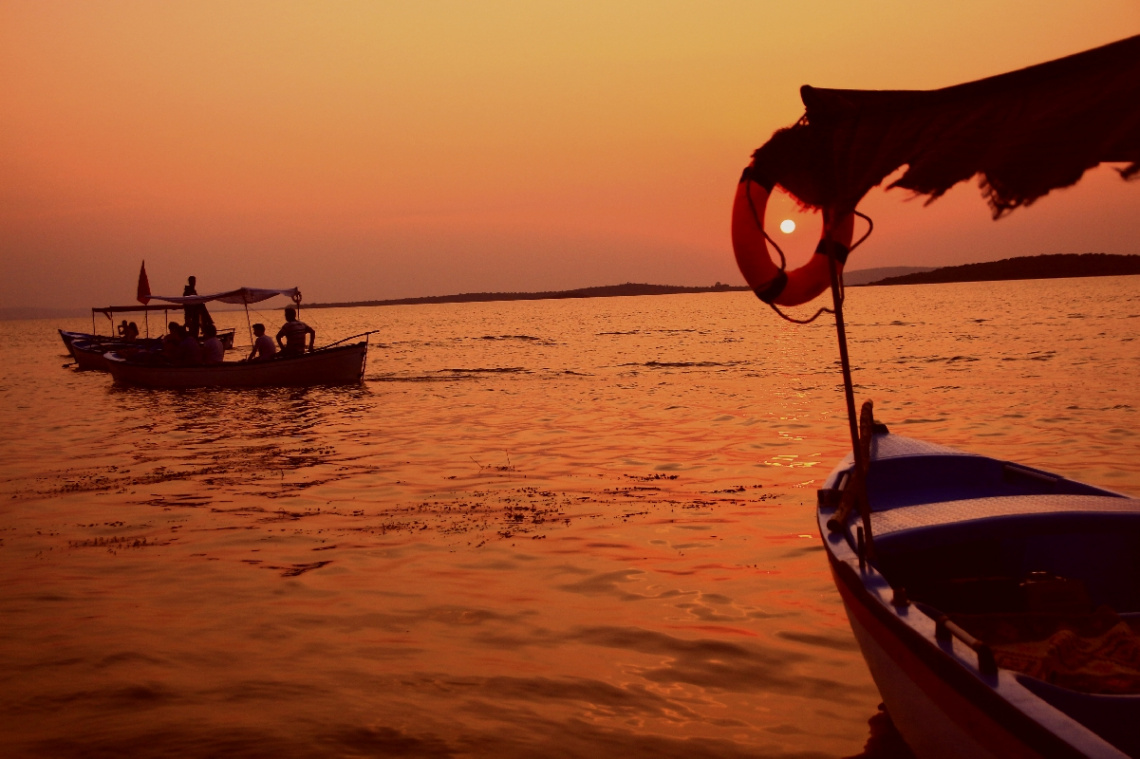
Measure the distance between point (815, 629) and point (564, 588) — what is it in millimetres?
2267

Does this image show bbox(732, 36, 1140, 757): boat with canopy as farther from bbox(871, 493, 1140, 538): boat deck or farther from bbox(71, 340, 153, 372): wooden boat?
bbox(71, 340, 153, 372): wooden boat

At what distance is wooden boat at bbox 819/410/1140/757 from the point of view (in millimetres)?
3520

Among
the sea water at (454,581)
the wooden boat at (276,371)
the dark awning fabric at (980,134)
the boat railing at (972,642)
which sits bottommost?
the sea water at (454,581)

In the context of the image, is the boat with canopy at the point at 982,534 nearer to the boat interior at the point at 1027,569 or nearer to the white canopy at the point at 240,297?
the boat interior at the point at 1027,569

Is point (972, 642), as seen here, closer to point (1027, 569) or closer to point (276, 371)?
point (1027, 569)

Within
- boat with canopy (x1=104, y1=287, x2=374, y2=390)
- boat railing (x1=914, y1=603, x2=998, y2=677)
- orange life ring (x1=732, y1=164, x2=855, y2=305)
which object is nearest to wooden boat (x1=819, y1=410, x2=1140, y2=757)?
boat railing (x1=914, y1=603, x2=998, y2=677)

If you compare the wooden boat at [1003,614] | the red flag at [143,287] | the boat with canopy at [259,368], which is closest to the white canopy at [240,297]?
the boat with canopy at [259,368]

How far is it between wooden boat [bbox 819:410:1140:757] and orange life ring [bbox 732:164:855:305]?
4.10 feet

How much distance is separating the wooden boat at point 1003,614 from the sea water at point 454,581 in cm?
97

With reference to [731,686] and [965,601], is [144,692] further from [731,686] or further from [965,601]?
[965,601]

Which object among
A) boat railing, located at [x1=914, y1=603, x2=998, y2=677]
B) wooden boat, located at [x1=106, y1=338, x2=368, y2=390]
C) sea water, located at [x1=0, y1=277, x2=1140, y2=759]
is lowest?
sea water, located at [x1=0, y1=277, x2=1140, y2=759]

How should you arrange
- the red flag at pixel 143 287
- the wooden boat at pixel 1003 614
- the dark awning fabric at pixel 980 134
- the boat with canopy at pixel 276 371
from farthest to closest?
the red flag at pixel 143 287 < the boat with canopy at pixel 276 371 < the dark awning fabric at pixel 980 134 < the wooden boat at pixel 1003 614

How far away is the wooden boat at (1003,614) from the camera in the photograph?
352cm

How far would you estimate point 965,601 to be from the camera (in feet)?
17.9
